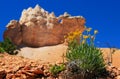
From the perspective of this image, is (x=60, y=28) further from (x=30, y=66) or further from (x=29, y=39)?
(x=30, y=66)

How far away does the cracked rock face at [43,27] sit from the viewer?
144 ft

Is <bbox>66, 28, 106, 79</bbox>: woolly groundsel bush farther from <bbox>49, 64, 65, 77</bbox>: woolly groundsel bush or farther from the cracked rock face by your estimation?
the cracked rock face

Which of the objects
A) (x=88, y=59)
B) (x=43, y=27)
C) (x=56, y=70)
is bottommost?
(x=56, y=70)

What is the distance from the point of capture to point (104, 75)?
476 inches

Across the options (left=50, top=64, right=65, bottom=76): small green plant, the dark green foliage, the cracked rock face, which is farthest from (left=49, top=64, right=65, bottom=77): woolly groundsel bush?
the cracked rock face

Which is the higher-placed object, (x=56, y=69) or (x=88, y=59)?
(x=88, y=59)

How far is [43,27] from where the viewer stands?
4438cm

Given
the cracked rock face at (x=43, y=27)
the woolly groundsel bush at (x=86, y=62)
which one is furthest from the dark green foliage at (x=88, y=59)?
the cracked rock face at (x=43, y=27)

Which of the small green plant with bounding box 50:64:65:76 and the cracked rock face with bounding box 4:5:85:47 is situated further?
the cracked rock face with bounding box 4:5:85:47

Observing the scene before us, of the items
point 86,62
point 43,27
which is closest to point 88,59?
point 86,62

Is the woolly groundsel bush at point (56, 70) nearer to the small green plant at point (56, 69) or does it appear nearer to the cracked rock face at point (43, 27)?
the small green plant at point (56, 69)

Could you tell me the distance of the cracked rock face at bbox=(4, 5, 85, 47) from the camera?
4384cm

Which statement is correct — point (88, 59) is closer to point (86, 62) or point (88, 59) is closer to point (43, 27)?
point (86, 62)

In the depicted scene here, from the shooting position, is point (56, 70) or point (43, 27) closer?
point (56, 70)
